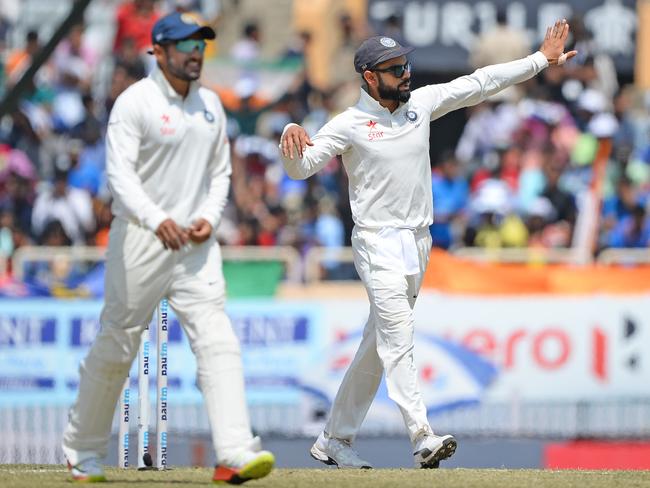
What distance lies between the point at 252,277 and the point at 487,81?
633 cm

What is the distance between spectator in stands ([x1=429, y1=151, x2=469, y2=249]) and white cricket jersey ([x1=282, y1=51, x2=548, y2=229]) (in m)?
7.93

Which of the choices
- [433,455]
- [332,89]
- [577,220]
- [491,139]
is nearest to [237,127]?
[332,89]

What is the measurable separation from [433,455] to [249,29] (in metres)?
12.4

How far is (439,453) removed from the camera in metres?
10.3

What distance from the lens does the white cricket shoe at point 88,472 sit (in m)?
9.14

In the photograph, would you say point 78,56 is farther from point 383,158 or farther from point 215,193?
point 215,193

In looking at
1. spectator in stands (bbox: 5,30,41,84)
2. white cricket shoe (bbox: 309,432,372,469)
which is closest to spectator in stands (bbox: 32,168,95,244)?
spectator in stands (bbox: 5,30,41,84)

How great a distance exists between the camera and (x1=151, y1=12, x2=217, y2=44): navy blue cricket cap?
8875 mm

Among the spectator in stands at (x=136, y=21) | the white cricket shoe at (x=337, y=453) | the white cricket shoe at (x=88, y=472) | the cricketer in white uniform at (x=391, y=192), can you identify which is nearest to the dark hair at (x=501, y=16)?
the spectator in stands at (x=136, y=21)

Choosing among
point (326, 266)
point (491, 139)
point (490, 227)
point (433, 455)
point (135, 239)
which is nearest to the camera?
point (135, 239)

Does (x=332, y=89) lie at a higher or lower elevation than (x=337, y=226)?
higher

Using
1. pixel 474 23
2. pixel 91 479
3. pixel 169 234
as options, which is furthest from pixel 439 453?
pixel 474 23

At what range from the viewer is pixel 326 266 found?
17469 millimetres

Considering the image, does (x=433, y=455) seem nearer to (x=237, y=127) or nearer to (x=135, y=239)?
(x=135, y=239)
